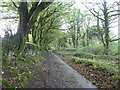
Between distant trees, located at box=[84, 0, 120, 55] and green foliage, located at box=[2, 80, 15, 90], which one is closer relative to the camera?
green foliage, located at box=[2, 80, 15, 90]

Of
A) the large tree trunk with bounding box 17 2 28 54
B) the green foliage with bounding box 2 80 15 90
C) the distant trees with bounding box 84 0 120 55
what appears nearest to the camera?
the green foliage with bounding box 2 80 15 90

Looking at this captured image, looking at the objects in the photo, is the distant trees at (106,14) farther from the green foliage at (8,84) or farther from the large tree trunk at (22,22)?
the green foliage at (8,84)

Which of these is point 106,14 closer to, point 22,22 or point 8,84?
point 22,22

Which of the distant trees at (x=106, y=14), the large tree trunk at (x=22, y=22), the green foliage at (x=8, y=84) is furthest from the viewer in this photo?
the distant trees at (x=106, y=14)

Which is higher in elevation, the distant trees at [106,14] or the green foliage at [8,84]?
the distant trees at [106,14]

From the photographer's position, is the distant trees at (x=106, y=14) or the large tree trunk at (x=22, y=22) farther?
the distant trees at (x=106, y=14)

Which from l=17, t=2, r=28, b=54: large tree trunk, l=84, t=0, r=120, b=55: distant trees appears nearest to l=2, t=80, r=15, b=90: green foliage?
l=17, t=2, r=28, b=54: large tree trunk

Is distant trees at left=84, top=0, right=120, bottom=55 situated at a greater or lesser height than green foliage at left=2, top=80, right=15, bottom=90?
greater

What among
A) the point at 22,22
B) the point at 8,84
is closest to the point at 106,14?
the point at 22,22

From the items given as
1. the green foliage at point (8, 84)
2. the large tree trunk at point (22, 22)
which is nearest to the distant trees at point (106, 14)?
the large tree trunk at point (22, 22)

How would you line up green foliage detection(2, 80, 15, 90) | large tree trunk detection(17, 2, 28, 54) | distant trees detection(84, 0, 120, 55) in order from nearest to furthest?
green foliage detection(2, 80, 15, 90), large tree trunk detection(17, 2, 28, 54), distant trees detection(84, 0, 120, 55)

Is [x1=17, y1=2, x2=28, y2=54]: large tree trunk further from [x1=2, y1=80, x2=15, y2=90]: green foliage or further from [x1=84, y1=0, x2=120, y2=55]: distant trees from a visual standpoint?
[x1=84, y1=0, x2=120, y2=55]: distant trees

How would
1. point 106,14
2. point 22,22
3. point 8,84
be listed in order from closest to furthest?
1. point 8,84
2. point 22,22
3. point 106,14

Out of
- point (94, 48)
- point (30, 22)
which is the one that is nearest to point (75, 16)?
point (94, 48)
